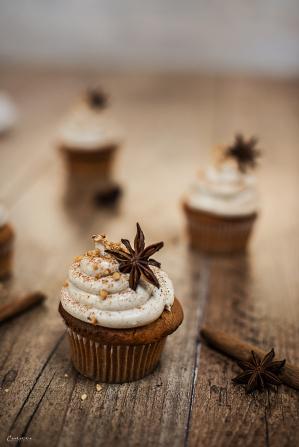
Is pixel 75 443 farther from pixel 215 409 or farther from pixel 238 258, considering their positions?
pixel 238 258

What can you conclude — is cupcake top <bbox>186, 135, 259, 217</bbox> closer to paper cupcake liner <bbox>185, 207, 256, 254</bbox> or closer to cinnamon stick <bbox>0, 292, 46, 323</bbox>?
paper cupcake liner <bbox>185, 207, 256, 254</bbox>

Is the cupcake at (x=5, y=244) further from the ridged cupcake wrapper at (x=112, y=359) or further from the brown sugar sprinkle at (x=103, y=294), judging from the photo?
the brown sugar sprinkle at (x=103, y=294)

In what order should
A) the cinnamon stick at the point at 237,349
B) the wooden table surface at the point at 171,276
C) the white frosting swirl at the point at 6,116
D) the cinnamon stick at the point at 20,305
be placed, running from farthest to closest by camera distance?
1. the white frosting swirl at the point at 6,116
2. the cinnamon stick at the point at 20,305
3. the cinnamon stick at the point at 237,349
4. the wooden table surface at the point at 171,276

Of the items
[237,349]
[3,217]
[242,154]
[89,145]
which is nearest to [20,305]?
[3,217]

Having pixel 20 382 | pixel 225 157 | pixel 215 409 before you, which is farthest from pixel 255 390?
pixel 225 157

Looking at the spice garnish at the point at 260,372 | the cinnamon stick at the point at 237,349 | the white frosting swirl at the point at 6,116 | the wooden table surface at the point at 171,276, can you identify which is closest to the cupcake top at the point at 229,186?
the wooden table surface at the point at 171,276

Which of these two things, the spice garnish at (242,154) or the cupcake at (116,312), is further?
the spice garnish at (242,154)
